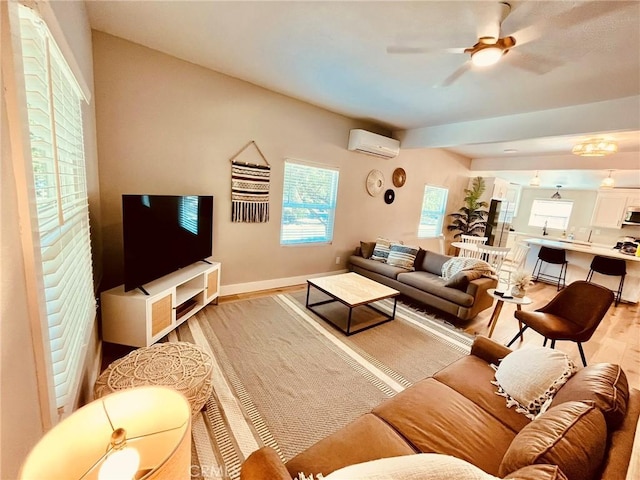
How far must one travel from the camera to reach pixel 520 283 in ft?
8.96

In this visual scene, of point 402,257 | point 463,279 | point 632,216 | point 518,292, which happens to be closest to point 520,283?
point 518,292

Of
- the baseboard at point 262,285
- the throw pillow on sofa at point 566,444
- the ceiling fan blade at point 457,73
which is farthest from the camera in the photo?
the baseboard at point 262,285

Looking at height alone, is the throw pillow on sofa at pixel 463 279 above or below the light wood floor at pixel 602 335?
above

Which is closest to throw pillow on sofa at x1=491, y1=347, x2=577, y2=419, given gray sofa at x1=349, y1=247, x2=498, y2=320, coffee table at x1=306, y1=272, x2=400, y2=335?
coffee table at x1=306, y1=272, x2=400, y2=335

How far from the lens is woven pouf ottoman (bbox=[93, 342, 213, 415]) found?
1.48 metres

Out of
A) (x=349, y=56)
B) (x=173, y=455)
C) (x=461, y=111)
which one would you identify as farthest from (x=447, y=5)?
(x=173, y=455)

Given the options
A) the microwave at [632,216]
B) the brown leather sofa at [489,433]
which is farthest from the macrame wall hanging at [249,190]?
the microwave at [632,216]

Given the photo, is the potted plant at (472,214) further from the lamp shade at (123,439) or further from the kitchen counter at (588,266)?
the lamp shade at (123,439)

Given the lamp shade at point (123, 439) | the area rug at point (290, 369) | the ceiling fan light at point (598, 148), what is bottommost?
the area rug at point (290, 369)

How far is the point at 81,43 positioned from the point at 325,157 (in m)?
2.84

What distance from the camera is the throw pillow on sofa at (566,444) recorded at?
798mm

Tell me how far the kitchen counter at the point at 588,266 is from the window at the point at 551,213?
2.98 m

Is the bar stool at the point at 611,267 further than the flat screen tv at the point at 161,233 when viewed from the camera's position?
Yes

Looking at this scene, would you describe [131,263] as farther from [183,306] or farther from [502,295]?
[502,295]
